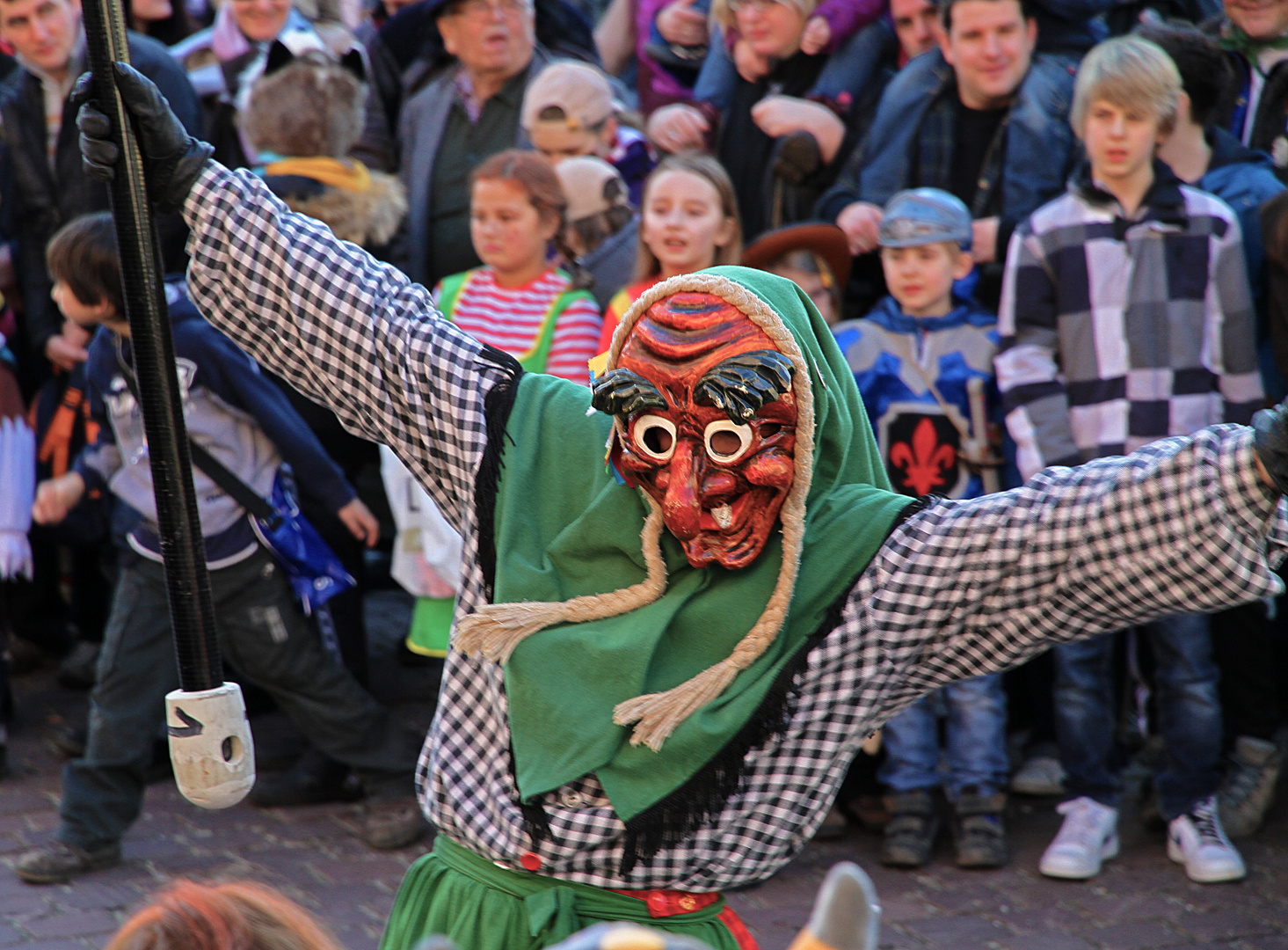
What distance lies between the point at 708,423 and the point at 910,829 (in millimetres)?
2459

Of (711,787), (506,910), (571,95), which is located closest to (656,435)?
(711,787)

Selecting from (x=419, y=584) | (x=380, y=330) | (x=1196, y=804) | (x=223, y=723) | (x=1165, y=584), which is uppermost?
(x=380, y=330)

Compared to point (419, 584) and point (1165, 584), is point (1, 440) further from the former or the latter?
point (1165, 584)

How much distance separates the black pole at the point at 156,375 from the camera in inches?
91.8

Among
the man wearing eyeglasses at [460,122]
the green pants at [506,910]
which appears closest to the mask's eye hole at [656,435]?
the green pants at [506,910]

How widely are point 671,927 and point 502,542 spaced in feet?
2.08

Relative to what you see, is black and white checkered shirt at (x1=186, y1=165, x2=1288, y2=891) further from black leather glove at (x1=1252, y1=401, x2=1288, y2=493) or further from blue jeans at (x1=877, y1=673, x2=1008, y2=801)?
blue jeans at (x1=877, y1=673, x2=1008, y2=801)

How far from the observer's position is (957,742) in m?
4.36

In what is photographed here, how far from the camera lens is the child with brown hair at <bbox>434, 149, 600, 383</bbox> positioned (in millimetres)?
4602

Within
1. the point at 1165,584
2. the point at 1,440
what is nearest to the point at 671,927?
the point at 1165,584

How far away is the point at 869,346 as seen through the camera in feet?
14.5

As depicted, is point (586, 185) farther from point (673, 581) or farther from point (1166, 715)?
point (673, 581)

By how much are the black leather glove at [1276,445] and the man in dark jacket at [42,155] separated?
4208mm

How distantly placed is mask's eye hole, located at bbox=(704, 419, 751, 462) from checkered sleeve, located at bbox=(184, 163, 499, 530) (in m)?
0.38
